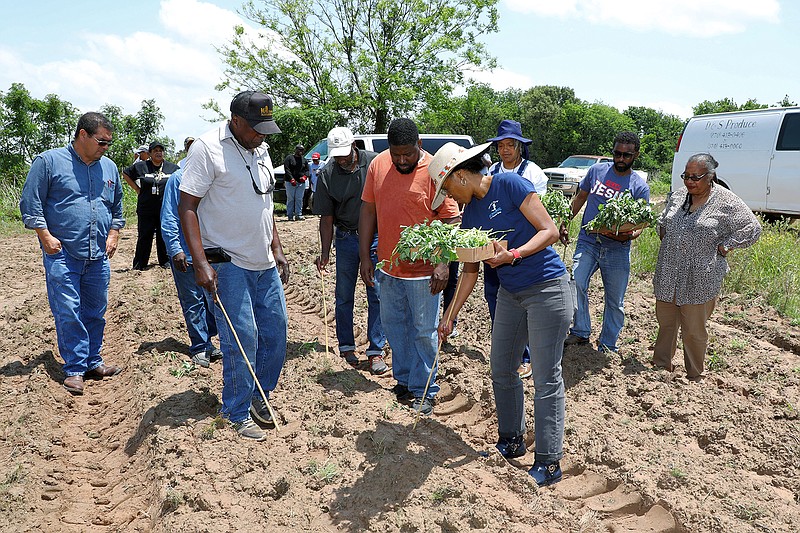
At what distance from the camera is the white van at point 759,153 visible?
11523mm

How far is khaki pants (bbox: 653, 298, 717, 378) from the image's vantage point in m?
5.35

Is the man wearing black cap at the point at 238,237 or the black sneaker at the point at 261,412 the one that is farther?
the black sneaker at the point at 261,412

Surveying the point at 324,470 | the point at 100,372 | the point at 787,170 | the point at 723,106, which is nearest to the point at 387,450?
the point at 324,470

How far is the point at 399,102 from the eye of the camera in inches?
887

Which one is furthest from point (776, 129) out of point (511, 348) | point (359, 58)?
point (359, 58)

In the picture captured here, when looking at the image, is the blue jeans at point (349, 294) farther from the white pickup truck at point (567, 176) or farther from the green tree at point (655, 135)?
the green tree at point (655, 135)

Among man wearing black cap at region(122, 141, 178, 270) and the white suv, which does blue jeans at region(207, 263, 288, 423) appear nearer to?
man wearing black cap at region(122, 141, 178, 270)

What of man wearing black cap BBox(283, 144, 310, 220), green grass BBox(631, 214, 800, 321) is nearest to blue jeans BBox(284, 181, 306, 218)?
man wearing black cap BBox(283, 144, 310, 220)

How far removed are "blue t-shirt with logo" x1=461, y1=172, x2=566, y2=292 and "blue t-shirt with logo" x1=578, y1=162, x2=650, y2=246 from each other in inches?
84.6

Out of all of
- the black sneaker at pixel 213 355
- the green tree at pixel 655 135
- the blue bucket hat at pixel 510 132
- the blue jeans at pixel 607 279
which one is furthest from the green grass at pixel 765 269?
the green tree at pixel 655 135

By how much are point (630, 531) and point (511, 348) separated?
1.23 meters

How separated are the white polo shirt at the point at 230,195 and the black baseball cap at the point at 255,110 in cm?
18

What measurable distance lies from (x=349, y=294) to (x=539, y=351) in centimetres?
247

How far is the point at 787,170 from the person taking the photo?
11.5m
